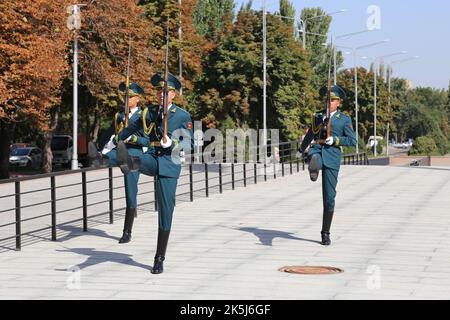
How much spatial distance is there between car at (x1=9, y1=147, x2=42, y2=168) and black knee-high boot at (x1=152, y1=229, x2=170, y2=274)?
5002 centimetres

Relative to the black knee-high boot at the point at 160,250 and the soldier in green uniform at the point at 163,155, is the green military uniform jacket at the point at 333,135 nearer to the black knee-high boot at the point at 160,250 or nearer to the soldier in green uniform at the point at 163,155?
the soldier in green uniform at the point at 163,155

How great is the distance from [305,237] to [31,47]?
71.6 ft

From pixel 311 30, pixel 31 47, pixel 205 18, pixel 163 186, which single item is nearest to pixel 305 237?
pixel 163 186

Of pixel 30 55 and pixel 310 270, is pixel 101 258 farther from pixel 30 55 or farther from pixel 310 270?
pixel 30 55

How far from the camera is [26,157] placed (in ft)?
198

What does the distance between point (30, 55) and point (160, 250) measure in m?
24.0

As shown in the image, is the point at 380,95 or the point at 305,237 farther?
the point at 380,95

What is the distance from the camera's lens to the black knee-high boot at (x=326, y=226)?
43.3ft

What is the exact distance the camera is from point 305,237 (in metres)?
14.3

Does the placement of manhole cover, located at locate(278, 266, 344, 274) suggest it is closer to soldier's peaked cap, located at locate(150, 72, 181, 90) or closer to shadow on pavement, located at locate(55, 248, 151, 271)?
shadow on pavement, located at locate(55, 248, 151, 271)

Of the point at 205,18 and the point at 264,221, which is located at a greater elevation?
the point at 205,18

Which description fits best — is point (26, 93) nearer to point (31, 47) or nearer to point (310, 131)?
point (31, 47)

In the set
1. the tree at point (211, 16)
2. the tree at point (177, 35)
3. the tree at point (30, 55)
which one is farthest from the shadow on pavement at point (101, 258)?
the tree at point (211, 16)
